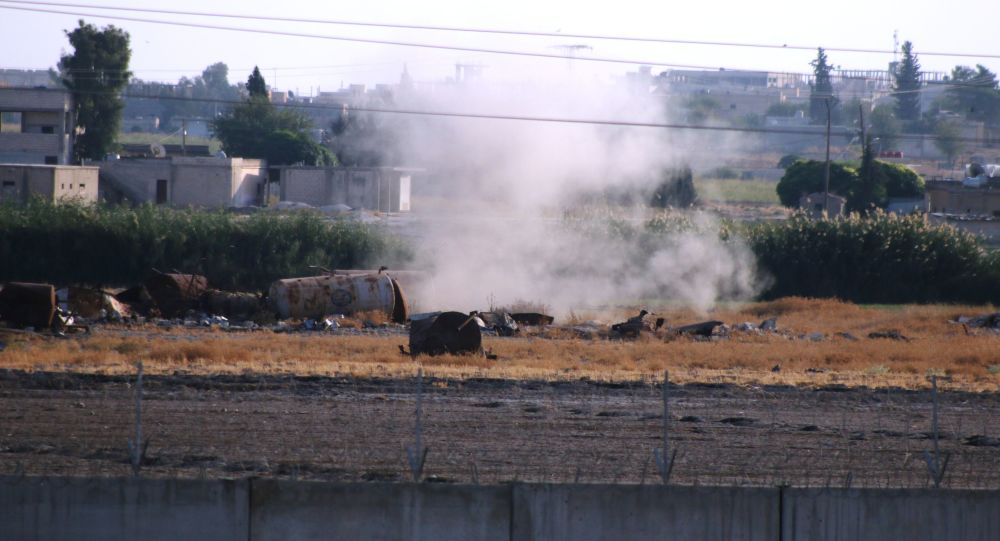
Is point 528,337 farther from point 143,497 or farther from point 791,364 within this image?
point 143,497

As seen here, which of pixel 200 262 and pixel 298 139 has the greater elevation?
pixel 298 139

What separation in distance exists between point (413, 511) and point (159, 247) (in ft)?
124

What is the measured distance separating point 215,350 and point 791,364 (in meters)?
13.9

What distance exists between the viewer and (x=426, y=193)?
52.9 metres

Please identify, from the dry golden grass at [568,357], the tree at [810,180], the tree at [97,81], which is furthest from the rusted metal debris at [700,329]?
the tree at [97,81]

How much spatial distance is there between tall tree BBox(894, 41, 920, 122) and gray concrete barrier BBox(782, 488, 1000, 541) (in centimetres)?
14440

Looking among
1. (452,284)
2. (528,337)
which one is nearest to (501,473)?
(528,337)

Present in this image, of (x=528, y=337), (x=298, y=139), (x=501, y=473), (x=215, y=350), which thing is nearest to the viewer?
(x=501, y=473)

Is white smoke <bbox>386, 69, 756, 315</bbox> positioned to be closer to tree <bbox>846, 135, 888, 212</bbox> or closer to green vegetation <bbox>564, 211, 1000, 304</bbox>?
green vegetation <bbox>564, 211, 1000, 304</bbox>

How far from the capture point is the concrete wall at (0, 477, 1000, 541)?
1053 centimetres

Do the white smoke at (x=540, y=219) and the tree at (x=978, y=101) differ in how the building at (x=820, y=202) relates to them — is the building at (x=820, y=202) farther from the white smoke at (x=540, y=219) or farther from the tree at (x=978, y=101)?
the tree at (x=978, y=101)

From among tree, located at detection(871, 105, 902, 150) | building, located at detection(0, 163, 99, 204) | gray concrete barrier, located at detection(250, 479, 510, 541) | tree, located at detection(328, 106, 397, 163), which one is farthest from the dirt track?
tree, located at detection(871, 105, 902, 150)

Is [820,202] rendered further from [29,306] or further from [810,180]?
[29,306]

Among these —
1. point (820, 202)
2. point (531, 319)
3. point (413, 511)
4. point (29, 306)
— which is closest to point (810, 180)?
point (820, 202)
